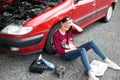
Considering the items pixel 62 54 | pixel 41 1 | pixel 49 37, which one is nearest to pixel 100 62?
pixel 62 54

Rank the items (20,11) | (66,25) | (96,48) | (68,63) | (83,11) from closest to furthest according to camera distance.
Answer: (66,25), (96,48), (68,63), (20,11), (83,11)

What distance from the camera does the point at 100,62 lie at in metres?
4.36

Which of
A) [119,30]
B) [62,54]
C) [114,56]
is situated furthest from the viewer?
[119,30]

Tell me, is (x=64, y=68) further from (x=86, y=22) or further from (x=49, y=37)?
(x=86, y=22)

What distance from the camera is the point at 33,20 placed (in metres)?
4.16

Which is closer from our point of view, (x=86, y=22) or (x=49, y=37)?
(x=49, y=37)

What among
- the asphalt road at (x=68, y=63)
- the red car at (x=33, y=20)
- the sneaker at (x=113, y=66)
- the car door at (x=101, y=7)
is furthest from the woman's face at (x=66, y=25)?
the car door at (x=101, y=7)

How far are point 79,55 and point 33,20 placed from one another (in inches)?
39.0

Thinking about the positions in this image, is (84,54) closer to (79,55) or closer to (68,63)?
(79,55)

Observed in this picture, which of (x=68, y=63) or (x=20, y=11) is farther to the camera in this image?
(x=20, y=11)

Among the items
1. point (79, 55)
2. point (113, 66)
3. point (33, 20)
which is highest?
point (33, 20)

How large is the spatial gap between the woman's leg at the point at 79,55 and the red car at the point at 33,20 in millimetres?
415

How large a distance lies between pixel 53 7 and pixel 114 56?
1.52m

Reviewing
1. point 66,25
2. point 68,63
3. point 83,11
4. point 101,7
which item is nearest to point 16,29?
point 66,25
